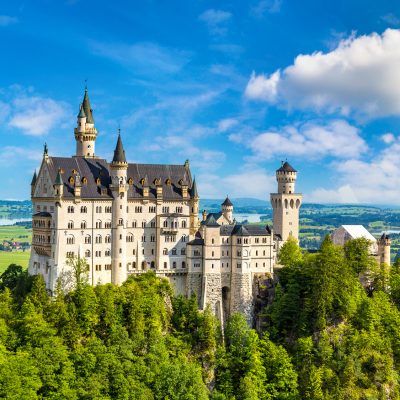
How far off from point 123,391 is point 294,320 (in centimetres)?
3308

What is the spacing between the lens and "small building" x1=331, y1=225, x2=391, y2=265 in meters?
123

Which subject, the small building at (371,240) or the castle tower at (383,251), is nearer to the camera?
the small building at (371,240)

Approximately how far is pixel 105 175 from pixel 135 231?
395 inches

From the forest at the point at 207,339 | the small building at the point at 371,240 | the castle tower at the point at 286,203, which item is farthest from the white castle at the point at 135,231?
the small building at the point at 371,240

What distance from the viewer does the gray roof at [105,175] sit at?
102 metres

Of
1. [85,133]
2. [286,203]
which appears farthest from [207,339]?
[85,133]

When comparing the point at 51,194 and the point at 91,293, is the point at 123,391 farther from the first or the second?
the point at 51,194

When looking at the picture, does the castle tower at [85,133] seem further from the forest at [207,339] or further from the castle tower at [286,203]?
the castle tower at [286,203]

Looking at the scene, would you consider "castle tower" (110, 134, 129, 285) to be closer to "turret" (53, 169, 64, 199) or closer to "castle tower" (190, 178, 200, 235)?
"turret" (53, 169, 64, 199)

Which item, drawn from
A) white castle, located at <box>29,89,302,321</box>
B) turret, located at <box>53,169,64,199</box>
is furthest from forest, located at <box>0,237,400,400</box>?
turret, located at <box>53,169,64,199</box>

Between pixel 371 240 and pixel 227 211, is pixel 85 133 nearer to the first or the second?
pixel 227 211

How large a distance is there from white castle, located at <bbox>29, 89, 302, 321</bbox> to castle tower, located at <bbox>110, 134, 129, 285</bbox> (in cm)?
15

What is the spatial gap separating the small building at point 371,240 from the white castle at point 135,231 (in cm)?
1978

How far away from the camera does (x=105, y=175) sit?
10550 centimetres
